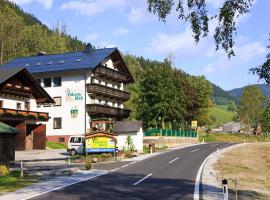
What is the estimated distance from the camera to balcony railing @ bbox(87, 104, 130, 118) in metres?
64.6

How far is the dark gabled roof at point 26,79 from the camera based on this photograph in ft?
157

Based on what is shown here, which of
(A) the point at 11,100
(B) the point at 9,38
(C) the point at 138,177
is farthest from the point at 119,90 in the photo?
(C) the point at 138,177

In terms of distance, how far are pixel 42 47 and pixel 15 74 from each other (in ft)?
184

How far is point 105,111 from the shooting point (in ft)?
222

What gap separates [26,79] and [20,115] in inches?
220

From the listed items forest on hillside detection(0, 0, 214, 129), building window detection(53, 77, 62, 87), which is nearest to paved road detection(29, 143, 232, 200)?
building window detection(53, 77, 62, 87)

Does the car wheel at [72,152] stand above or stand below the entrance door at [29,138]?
below

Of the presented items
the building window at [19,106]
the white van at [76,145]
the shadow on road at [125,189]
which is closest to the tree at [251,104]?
the building window at [19,106]

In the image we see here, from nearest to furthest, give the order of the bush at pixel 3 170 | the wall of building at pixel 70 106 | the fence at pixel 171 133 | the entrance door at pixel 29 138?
the bush at pixel 3 170 → the entrance door at pixel 29 138 → the wall of building at pixel 70 106 → the fence at pixel 171 133

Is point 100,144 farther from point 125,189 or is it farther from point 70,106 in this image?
point 70,106

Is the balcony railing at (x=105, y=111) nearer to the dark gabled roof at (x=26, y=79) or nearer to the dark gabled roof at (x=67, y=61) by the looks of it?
the dark gabled roof at (x=67, y=61)

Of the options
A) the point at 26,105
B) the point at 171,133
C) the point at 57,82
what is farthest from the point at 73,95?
the point at 171,133

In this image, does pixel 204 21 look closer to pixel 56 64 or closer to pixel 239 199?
pixel 239 199

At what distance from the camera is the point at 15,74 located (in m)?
48.8
